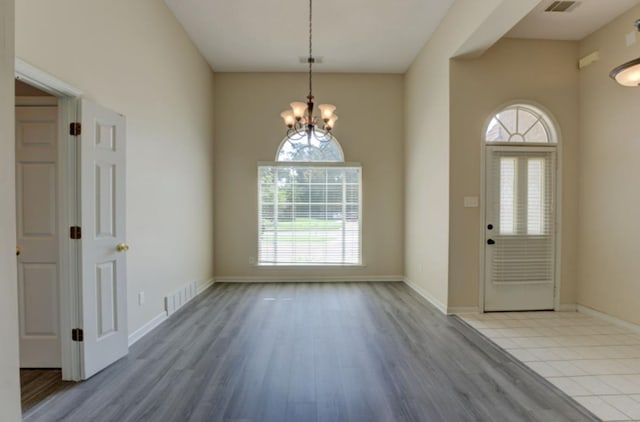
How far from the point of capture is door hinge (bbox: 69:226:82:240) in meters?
2.52

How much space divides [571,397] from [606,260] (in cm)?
248

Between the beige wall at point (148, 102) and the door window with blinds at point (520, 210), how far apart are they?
4120 mm

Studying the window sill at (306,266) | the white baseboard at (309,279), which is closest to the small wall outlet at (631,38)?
the white baseboard at (309,279)

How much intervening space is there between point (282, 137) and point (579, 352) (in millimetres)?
5027

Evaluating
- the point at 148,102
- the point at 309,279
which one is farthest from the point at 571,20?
the point at 309,279

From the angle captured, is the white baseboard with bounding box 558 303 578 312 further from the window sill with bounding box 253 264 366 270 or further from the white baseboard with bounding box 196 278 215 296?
the white baseboard with bounding box 196 278 215 296

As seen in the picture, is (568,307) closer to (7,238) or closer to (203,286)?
(203,286)

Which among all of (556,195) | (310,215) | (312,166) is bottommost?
(310,215)

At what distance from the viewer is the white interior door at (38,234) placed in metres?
2.64

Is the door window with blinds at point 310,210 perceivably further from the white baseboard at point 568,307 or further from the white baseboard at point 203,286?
the white baseboard at point 568,307

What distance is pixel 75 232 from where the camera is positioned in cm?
253

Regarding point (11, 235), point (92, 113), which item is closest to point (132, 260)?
point (92, 113)

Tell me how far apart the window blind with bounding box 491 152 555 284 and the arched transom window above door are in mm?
201

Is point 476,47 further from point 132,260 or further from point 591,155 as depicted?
point 132,260
